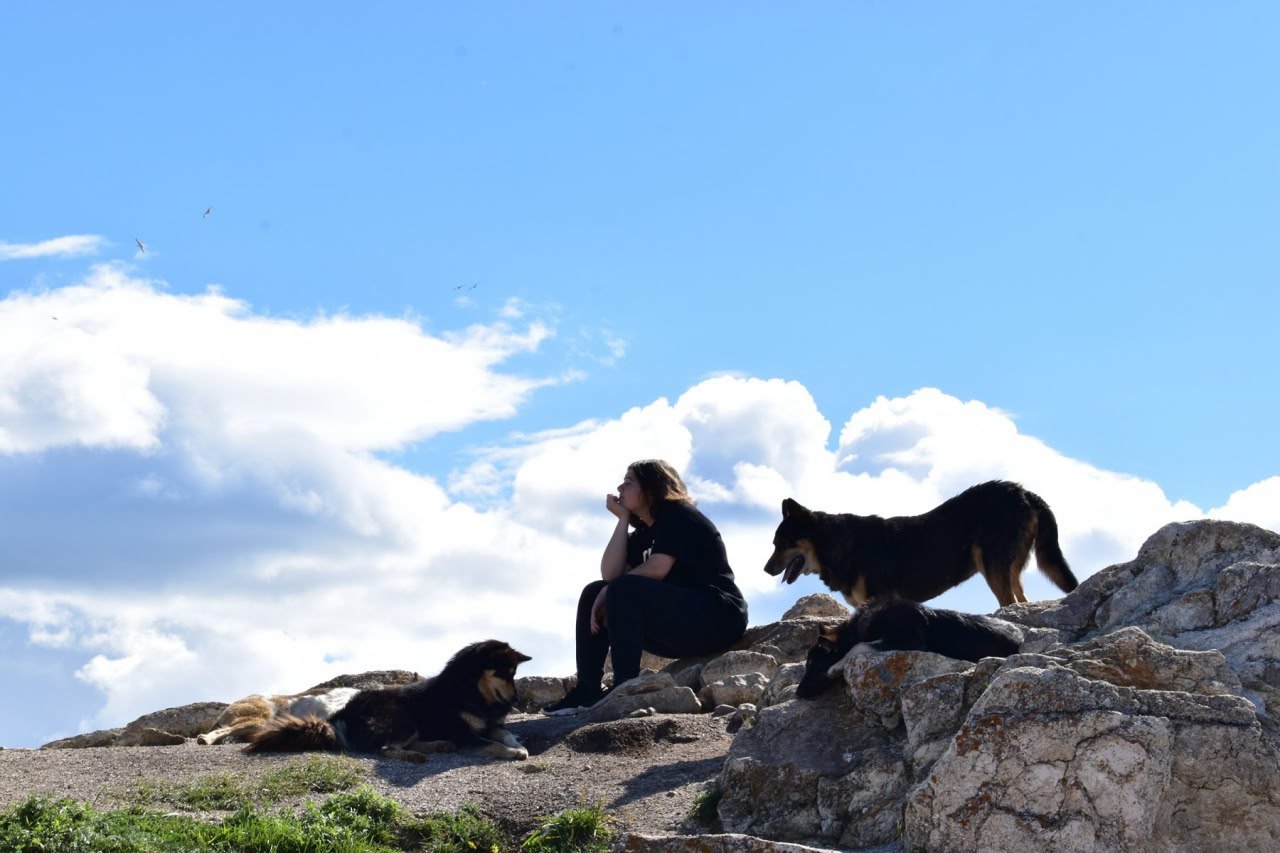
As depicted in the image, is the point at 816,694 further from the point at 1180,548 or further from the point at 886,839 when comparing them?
the point at 1180,548

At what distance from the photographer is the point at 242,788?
8.30 metres

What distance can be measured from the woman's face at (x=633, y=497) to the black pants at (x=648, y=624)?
2.26ft

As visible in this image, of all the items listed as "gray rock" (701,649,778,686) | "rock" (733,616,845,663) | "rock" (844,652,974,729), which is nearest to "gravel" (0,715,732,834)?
"rock" (844,652,974,729)

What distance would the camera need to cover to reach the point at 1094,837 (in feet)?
20.8

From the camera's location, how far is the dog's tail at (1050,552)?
43.3 ft

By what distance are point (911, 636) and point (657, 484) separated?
3490 mm

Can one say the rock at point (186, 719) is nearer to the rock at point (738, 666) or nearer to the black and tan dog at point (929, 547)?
the rock at point (738, 666)

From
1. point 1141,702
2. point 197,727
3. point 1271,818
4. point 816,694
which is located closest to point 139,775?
point 197,727

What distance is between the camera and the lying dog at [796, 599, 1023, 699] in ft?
28.1

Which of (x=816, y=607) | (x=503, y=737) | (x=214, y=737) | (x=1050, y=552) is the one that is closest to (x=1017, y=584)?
(x=1050, y=552)

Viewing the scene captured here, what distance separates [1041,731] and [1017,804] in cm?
37

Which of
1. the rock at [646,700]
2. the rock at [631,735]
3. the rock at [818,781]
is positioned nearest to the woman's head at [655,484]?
the rock at [646,700]

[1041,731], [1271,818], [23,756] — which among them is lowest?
[1271,818]

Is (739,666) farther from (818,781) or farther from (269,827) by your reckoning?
(269,827)
